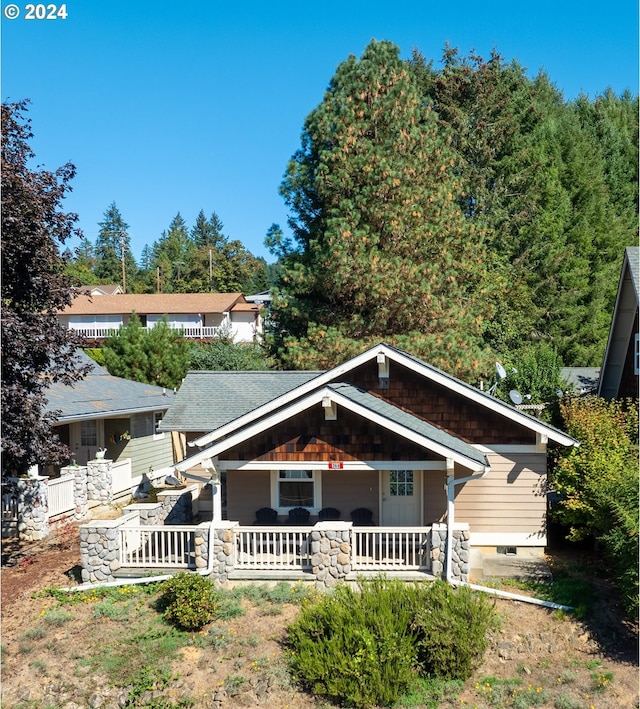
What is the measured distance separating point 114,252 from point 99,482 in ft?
283

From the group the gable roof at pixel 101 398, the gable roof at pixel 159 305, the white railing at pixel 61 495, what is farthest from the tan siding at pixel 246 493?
the gable roof at pixel 159 305

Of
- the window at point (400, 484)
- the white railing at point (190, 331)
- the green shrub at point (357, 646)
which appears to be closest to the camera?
the green shrub at point (357, 646)

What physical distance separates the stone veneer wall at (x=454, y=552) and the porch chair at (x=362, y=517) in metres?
2.29

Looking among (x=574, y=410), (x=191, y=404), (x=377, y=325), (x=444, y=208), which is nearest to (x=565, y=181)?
(x=444, y=208)

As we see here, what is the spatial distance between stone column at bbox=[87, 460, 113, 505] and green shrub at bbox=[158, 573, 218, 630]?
29.0ft

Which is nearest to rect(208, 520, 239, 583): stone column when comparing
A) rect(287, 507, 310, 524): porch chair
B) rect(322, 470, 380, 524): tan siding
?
rect(287, 507, 310, 524): porch chair

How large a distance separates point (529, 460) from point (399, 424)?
3546 mm

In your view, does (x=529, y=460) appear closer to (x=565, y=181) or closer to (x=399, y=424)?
(x=399, y=424)

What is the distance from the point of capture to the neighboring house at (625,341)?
49.5 ft

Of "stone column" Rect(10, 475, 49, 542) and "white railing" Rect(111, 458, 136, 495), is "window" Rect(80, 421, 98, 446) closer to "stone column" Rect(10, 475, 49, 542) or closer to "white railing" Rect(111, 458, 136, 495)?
"white railing" Rect(111, 458, 136, 495)

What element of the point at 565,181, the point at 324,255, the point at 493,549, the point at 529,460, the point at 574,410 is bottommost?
the point at 493,549

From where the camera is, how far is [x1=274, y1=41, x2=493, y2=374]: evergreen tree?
81.3 feet

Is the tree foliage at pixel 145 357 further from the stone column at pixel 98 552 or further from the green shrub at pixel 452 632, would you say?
the green shrub at pixel 452 632

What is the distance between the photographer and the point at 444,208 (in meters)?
26.6
